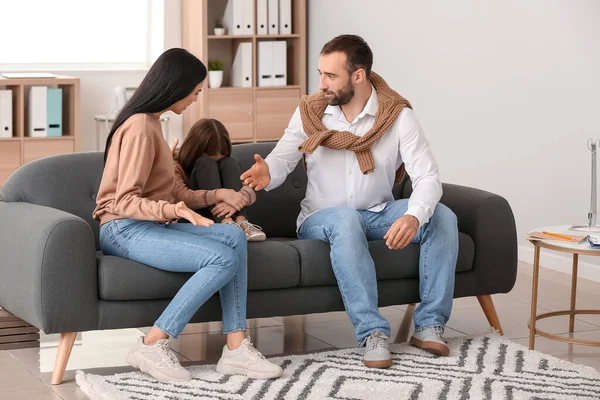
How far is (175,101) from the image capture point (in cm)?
312

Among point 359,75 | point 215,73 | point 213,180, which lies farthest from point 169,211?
point 215,73

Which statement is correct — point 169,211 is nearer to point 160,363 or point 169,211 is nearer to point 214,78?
point 160,363

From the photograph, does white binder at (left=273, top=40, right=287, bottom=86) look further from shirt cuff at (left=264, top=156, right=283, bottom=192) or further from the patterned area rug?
the patterned area rug

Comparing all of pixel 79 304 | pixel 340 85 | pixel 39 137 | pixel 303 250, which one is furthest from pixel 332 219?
pixel 39 137

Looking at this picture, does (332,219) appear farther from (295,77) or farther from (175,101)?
(295,77)

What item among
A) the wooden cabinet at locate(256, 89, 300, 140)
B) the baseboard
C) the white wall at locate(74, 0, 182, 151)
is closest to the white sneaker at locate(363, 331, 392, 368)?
the baseboard

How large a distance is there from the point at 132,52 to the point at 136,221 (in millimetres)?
4328

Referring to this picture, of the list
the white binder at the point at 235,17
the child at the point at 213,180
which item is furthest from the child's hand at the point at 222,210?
the white binder at the point at 235,17

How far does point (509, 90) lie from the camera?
5.05 metres

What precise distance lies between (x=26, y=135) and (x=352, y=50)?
366 cm

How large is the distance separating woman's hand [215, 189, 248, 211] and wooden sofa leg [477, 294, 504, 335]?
95 cm

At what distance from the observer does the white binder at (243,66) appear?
6.81 meters

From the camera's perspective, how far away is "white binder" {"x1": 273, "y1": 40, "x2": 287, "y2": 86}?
6.91 m

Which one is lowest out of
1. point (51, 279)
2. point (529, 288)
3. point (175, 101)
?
point (529, 288)
